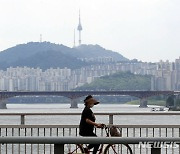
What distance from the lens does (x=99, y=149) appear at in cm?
977

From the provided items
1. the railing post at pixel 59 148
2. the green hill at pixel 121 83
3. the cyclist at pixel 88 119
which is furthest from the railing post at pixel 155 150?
the green hill at pixel 121 83

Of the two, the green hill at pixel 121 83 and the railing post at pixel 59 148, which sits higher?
the green hill at pixel 121 83

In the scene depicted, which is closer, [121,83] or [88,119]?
[88,119]

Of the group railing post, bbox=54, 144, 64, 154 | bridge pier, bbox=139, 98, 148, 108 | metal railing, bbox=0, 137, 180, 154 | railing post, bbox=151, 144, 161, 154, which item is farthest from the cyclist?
bridge pier, bbox=139, 98, 148, 108

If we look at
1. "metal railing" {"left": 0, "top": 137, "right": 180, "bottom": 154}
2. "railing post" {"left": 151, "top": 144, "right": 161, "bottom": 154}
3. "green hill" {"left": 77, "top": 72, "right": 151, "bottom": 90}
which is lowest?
"railing post" {"left": 151, "top": 144, "right": 161, "bottom": 154}

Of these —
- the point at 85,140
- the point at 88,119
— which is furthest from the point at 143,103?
the point at 85,140

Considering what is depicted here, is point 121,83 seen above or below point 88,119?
above

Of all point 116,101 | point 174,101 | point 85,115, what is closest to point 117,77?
point 116,101

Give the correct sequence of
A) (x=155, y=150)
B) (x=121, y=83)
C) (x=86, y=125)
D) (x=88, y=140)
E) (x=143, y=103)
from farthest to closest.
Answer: (x=121, y=83)
(x=143, y=103)
(x=86, y=125)
(x=155, y=150)
(x=88, y=140)

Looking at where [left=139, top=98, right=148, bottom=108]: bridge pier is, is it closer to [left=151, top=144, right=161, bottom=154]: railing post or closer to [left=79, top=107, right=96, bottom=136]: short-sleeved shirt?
[left=79, top=107, right=96, bottom=136]: short-sleeved shirt

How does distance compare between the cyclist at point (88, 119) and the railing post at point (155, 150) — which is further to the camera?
the cyclist at point (88, 119)

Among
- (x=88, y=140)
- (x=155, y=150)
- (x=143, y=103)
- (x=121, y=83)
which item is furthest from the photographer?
(x=121, y=83)

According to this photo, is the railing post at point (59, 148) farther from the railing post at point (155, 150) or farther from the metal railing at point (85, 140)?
the railing post at point (155, 150)

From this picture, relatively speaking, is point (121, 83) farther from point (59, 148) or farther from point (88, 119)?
point (59, 148)
